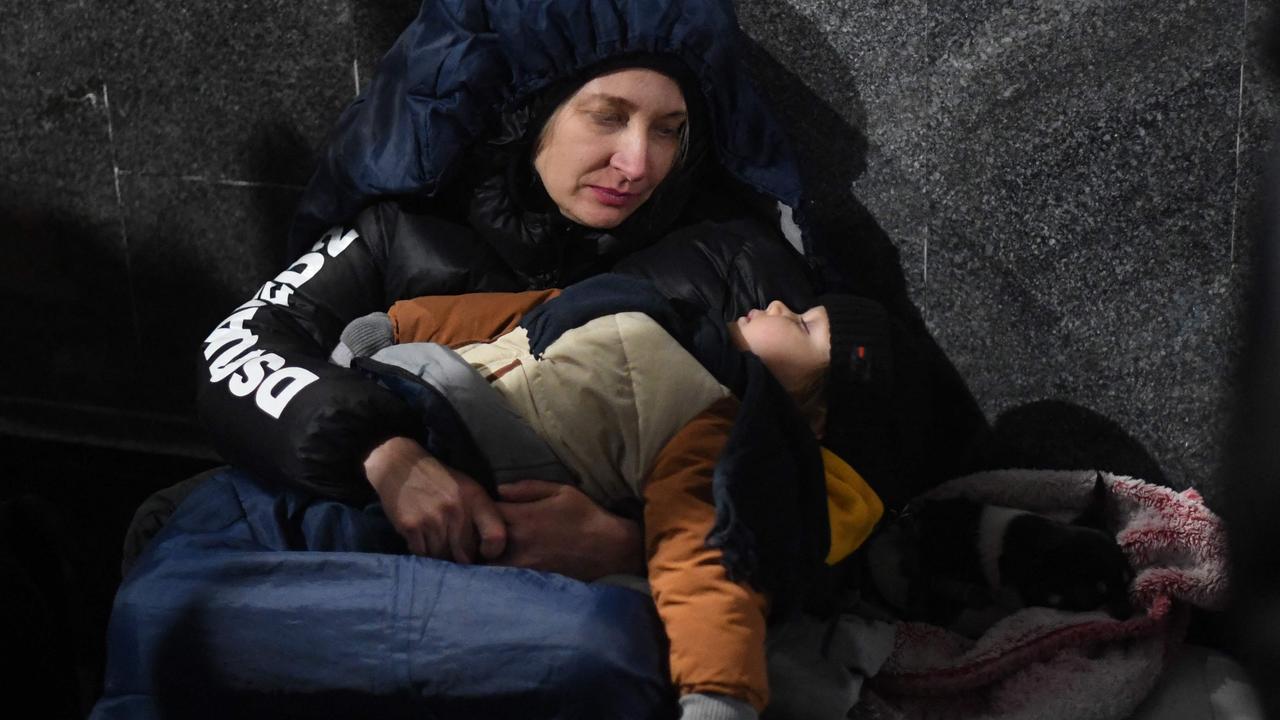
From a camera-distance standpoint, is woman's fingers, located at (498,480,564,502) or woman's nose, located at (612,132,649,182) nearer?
woman's fingers, located at (498,480,564,502)

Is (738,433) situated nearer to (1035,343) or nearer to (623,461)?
(623,461)

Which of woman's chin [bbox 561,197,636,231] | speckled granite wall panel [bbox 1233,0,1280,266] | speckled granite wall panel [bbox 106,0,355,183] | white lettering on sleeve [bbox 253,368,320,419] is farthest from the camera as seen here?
speckled granite wall panel [bbox 106,0,355,183]

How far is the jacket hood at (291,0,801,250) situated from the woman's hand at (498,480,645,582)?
24.6 inches

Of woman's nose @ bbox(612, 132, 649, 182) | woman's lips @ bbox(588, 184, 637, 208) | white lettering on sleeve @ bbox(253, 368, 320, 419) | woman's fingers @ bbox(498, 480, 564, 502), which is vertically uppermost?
woman's nose @ bbox(612, 132, 649, 182)

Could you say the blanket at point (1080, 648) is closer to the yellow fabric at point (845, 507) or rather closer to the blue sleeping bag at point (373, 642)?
the yellow fabric at point (845, 507)

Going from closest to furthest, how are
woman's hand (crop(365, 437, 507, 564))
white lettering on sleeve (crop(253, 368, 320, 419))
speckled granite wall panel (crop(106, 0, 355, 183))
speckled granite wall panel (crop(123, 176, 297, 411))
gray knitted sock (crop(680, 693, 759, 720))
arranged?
gray knitted sock (crop(680, 693, 759, 720)), woman's hand (crop(365, 437, 507, 564)), white lettering on sleeve (crop(253, 368, 320, 419)), speckled granite wall panel (crop(106, 0, 355, 183)), speckled granite wall panel (crop(123, 176, 297, 411))

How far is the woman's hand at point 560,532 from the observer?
1.86m

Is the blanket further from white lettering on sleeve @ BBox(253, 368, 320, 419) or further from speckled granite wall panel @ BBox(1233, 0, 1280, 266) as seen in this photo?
white lettering on sleeve @ BBox(253, 368, 320, 419)

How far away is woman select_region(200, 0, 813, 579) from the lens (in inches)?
74.0

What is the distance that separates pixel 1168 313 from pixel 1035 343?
0.22 m

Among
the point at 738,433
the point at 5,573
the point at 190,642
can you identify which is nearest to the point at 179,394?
the point at 5,573

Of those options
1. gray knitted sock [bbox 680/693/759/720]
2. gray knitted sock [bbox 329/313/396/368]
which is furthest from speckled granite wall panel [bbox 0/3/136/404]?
gray knitted sock [bbox 680/693/759/720]

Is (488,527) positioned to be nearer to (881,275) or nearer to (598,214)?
(598,214)

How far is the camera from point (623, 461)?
1.87m
